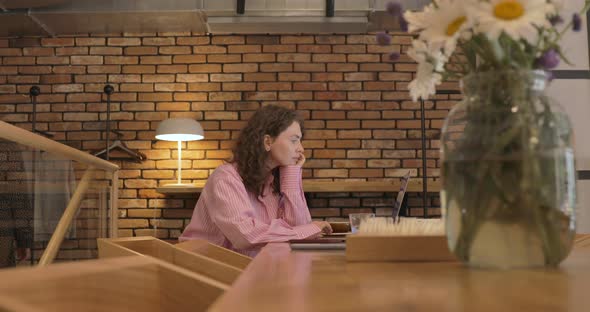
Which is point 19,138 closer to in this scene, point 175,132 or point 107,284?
point 107,284

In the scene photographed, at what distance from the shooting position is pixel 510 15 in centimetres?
73

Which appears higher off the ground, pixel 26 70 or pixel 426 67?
pixel 26 70

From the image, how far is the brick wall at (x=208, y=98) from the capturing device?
5.42 meters

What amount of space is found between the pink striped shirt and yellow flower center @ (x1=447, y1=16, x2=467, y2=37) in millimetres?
1610

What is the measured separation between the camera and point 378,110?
5.46m

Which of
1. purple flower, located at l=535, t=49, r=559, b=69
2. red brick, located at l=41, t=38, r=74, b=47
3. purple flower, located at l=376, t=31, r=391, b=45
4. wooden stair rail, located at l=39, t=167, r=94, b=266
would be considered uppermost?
red brick, located at l=41, t=38, r=74, b=47

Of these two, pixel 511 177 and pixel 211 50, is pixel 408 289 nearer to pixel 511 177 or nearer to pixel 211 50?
pixel 511 177

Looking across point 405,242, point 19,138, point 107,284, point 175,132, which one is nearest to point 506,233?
point 405,242

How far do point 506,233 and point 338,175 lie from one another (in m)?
4.66

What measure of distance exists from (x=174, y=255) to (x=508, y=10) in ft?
2.65

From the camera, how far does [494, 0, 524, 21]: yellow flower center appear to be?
732mm

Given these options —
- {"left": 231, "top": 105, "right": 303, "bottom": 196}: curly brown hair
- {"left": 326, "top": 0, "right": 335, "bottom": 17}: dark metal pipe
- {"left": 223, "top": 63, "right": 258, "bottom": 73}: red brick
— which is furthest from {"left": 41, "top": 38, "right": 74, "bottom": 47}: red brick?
{"left": 231, "top": 105, "right": 303, "bottom": 196}: curly brown hair

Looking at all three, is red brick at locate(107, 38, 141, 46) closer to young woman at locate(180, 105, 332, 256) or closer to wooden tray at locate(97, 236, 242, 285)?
young woman at locate(180, 105, 332, 256)

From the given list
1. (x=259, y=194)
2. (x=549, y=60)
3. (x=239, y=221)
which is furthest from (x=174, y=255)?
(x=259, y=194)
